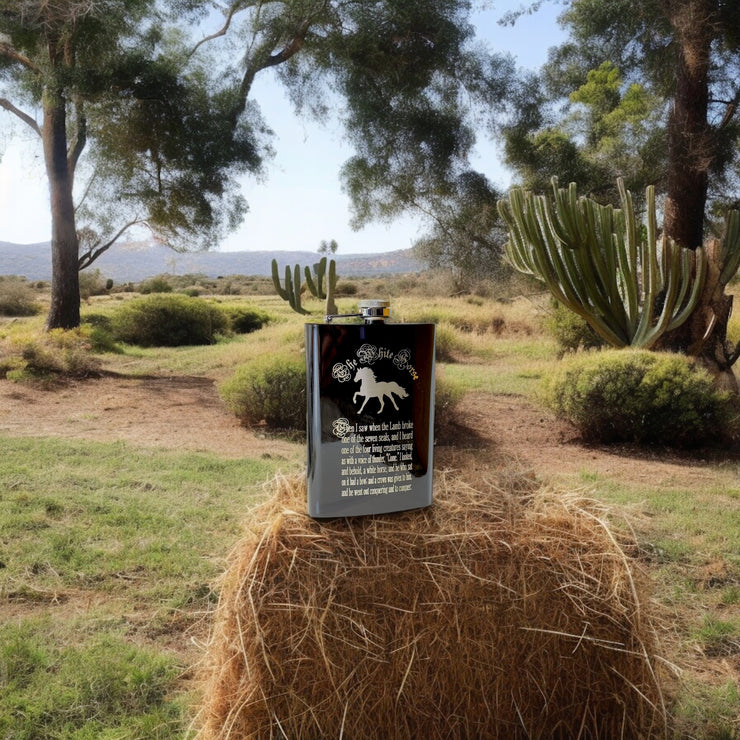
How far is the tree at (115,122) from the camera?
34.7ft

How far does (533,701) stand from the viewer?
196cm

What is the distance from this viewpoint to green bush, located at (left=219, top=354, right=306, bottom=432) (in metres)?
6.25

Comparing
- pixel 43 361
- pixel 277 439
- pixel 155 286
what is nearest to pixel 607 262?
pixel 277 439

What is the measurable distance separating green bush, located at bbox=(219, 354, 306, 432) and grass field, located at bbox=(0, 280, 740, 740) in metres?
1.02

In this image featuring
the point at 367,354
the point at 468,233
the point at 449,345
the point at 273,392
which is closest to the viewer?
the point at 367,354

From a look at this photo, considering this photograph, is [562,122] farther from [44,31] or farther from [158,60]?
[44,31]

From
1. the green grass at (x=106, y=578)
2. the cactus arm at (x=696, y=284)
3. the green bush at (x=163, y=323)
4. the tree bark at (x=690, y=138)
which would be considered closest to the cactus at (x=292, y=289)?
the green grass at (x=106, y=578)

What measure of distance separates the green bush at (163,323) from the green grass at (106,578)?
6493mm

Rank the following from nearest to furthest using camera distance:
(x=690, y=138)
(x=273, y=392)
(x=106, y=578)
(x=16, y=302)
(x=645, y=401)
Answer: (x=106, y=578) → (x=645, y=401) → (x=273, y=392) → (x=690, y=138) → (x=16, y=302)

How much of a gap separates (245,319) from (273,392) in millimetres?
6944

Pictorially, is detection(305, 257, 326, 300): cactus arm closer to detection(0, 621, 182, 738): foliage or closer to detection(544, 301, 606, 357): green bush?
detection(544, 301, 606, 357): green bush

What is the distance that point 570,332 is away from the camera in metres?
10.0

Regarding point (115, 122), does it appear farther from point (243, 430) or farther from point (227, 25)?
point (243, 430)

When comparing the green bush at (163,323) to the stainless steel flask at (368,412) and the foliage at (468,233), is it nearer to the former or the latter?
the foliage at (468,233)
